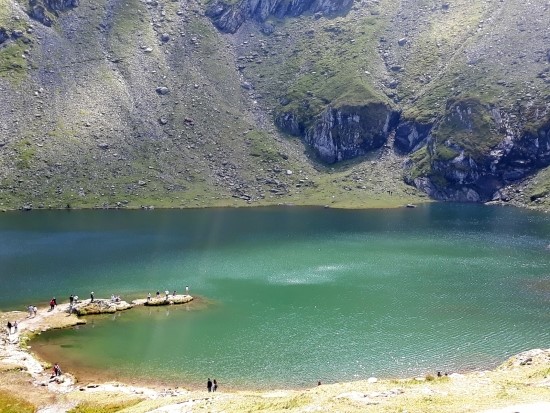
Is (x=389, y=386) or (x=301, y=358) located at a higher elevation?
(x=389, y=386)

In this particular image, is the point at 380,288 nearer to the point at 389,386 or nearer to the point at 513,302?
the point at 513,302

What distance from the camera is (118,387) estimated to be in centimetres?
6862

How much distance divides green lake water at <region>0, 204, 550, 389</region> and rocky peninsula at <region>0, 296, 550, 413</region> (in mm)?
4741

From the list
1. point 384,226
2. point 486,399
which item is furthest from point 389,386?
point 384,226

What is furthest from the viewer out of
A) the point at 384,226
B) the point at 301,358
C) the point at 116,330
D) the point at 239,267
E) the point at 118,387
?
the point at 384,226

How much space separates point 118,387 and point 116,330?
24.0 meters

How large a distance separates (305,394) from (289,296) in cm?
5951

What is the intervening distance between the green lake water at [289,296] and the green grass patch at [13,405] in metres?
10.1

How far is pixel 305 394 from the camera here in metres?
49.2

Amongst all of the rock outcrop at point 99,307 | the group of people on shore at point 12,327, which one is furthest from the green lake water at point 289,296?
the group of people on shore at point 12,327

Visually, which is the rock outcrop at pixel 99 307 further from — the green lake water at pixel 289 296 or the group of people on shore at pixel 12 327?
the group of people on shore at pixel 12 327

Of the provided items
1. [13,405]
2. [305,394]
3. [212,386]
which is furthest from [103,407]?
[305,394]

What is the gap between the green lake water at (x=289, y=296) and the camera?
77.2 metres

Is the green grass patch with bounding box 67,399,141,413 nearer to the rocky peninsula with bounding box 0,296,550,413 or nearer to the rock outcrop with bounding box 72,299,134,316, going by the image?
the rocky peninsula with bounding box 0,296,550,413
